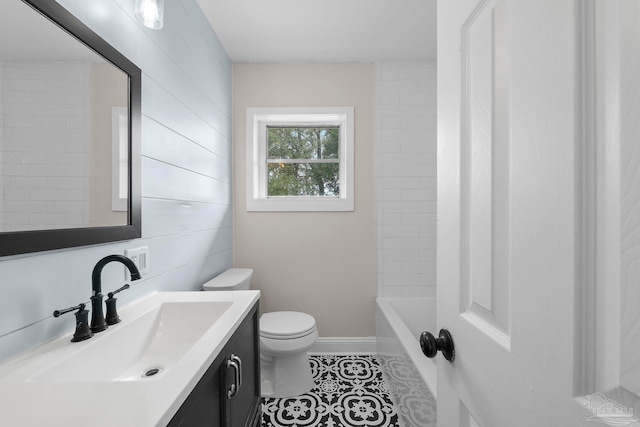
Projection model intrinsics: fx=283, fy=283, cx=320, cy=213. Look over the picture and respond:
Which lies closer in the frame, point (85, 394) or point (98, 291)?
point (85, 394)

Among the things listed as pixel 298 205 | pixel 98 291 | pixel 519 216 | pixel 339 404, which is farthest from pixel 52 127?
pixel 339 404

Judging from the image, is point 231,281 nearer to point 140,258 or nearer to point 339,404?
point 140,258

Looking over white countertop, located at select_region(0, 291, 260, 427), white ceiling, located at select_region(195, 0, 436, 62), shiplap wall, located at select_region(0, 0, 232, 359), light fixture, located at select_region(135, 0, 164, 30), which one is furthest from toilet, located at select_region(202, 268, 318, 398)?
white ceiling, located at select_region(195, 0, 436, 62)

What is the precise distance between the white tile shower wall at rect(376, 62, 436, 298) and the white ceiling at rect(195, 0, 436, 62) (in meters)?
0.19

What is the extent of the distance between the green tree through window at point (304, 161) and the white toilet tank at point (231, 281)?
2.46 feet

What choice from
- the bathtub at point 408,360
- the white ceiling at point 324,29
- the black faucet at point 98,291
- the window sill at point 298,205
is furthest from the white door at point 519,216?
the window sill at point 298,205

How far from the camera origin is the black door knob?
68 centimetres

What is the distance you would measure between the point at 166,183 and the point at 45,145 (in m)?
0.57

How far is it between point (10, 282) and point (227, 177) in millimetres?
1624

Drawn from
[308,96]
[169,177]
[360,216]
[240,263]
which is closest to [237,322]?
[169,177]

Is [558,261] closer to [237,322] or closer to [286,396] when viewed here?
[237,322]

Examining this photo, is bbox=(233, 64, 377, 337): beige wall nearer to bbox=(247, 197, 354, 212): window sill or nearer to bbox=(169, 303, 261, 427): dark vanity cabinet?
bbox=(247, 197, 354, 212): window sill

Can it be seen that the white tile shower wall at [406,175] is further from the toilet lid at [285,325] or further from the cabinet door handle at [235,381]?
the cabinet door handle at [235,381]

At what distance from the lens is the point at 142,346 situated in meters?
1.01
